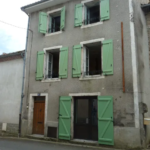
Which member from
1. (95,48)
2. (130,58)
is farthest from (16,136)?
(130,58)

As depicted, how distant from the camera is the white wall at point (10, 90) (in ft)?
34.4

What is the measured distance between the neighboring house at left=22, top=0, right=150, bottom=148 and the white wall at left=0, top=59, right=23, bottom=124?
0.68 m

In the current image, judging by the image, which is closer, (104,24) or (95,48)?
(104,24)

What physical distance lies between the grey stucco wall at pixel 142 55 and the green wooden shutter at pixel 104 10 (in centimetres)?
125

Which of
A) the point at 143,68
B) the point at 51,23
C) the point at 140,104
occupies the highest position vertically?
the point at 51,23

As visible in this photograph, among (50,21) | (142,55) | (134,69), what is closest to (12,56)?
(50,21)

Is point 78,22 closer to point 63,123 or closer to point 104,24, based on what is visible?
point 104,24

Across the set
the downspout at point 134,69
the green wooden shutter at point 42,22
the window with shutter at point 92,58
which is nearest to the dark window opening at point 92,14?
the window with shutter at point 92,58

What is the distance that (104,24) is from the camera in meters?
8.51

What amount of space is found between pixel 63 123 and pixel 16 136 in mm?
3107

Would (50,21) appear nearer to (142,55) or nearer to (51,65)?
(51,65)

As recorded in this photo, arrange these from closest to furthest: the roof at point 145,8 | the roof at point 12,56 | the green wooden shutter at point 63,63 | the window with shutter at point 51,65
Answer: the green wooden shutter at point 63,63, the roof at point 145,8, the window with shutter at point 51,65, the roof at point 12,56

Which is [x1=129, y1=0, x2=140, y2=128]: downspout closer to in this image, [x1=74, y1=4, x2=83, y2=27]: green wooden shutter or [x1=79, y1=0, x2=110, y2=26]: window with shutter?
[x1=79, y1=0, x2=110, y2=26]: window with shutter

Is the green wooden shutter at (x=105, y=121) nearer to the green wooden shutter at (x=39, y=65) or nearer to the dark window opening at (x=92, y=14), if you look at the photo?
the green wooden shutter at (x=39, y=65)
